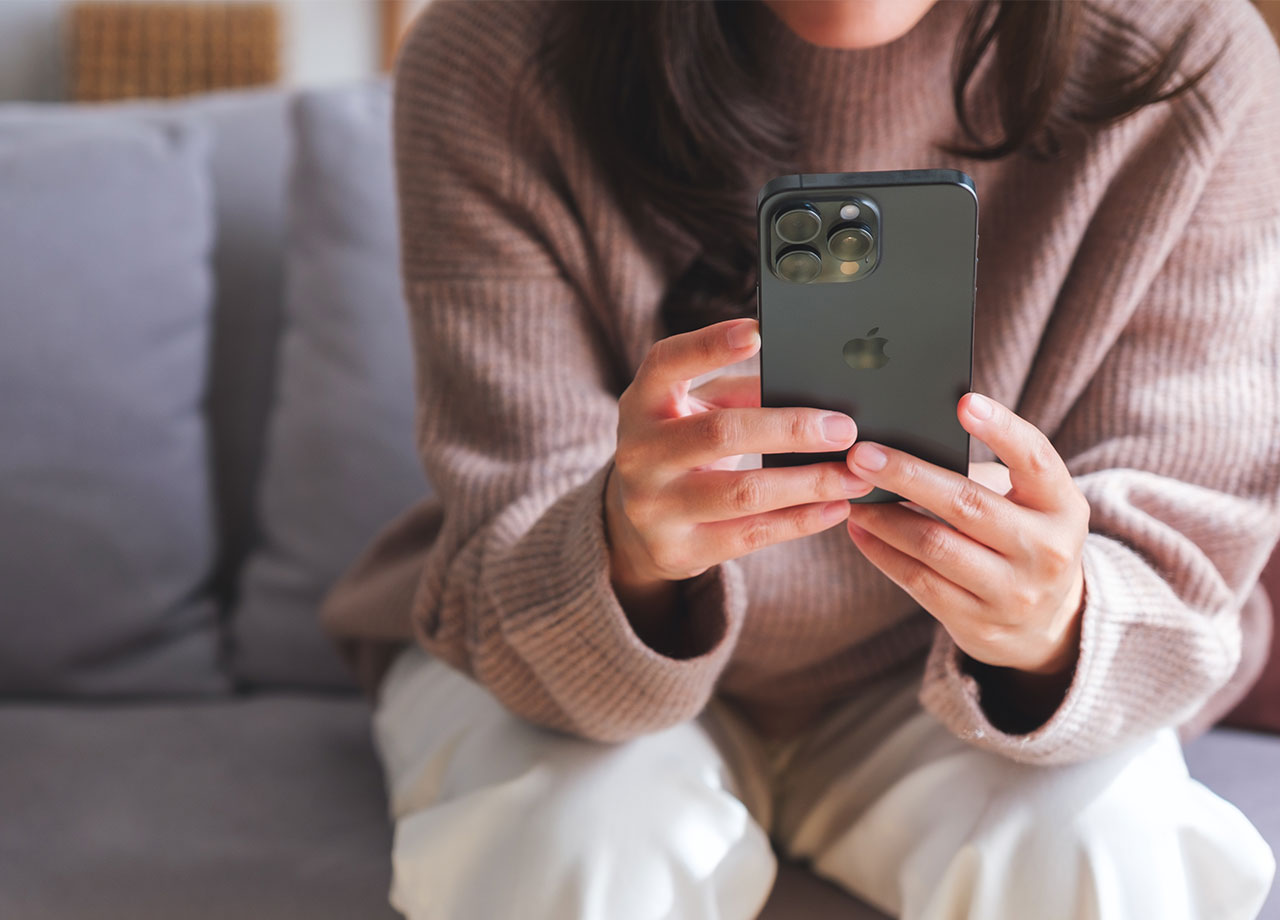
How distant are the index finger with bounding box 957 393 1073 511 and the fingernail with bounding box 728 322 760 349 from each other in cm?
9

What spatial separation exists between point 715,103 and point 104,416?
22.4 inches

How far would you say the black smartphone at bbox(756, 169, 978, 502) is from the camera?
0.46 meters

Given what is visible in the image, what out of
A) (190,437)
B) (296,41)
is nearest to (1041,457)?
(190,437)

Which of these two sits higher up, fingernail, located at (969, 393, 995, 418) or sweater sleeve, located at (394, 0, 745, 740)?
fingernail, located at (969, 393, 995, 418)

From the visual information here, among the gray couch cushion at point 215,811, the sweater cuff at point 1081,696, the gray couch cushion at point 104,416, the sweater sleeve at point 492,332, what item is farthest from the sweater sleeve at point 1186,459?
the gray couch cushion at point 104,416

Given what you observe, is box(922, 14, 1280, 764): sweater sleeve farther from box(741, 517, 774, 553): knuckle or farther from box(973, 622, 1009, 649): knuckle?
box(741, 517, 774, 553): knuckle

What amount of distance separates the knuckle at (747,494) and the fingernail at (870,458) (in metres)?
0.04

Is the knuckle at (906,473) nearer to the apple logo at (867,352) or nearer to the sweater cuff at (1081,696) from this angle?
the apple logo at (867,352)

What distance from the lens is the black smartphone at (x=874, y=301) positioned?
0.46 meters

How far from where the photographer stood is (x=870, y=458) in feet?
1.57

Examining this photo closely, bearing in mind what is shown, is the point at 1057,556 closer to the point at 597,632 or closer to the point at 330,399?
the point at 597,632

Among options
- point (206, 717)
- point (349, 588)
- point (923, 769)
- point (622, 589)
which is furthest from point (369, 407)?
point (923, 769)

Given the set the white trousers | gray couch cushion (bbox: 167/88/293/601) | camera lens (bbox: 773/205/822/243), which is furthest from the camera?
gray couch cushion (bbox: 167/88/293/601)

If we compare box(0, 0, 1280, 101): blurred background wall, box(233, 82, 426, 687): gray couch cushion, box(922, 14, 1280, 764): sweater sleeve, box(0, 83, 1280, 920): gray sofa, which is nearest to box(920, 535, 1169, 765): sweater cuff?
box(922, 14, 1280, 764): sweater sleeve
